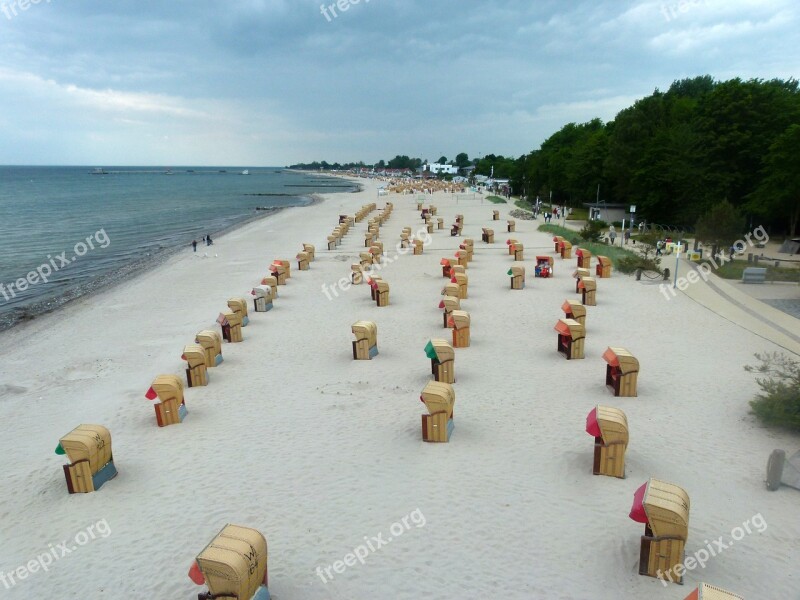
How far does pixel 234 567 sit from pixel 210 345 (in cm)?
921

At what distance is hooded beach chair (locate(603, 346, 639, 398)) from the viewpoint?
11.6 meters

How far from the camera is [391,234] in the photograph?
4250 centimetres

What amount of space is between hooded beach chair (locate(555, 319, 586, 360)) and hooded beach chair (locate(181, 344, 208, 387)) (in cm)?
885

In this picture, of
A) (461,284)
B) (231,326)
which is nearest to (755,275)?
(461,284)

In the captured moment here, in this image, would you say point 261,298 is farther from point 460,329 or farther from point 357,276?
point 460,329

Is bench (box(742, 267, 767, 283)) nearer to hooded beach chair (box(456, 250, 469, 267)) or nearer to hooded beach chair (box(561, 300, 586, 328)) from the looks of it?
hooded beach chair (box(561, 300, 586, 328))

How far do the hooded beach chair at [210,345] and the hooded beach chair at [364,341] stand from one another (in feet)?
11.9

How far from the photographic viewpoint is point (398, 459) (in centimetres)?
955

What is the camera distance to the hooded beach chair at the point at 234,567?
585 centimetres

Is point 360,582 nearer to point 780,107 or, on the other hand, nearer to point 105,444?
point 105,444

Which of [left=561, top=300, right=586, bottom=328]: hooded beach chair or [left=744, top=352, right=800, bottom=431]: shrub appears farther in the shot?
[left=561, top=300, right=586, bottom=328]: hooded beach chair

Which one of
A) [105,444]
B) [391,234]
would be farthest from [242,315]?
[391,234]

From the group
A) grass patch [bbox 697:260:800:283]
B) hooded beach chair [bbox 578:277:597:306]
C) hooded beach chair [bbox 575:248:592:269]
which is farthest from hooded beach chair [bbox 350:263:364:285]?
grass patch [bbox 697:260:800:283]

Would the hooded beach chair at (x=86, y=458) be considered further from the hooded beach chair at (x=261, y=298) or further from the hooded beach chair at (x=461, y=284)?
the hooded beach chair at (x=461, y=284)
